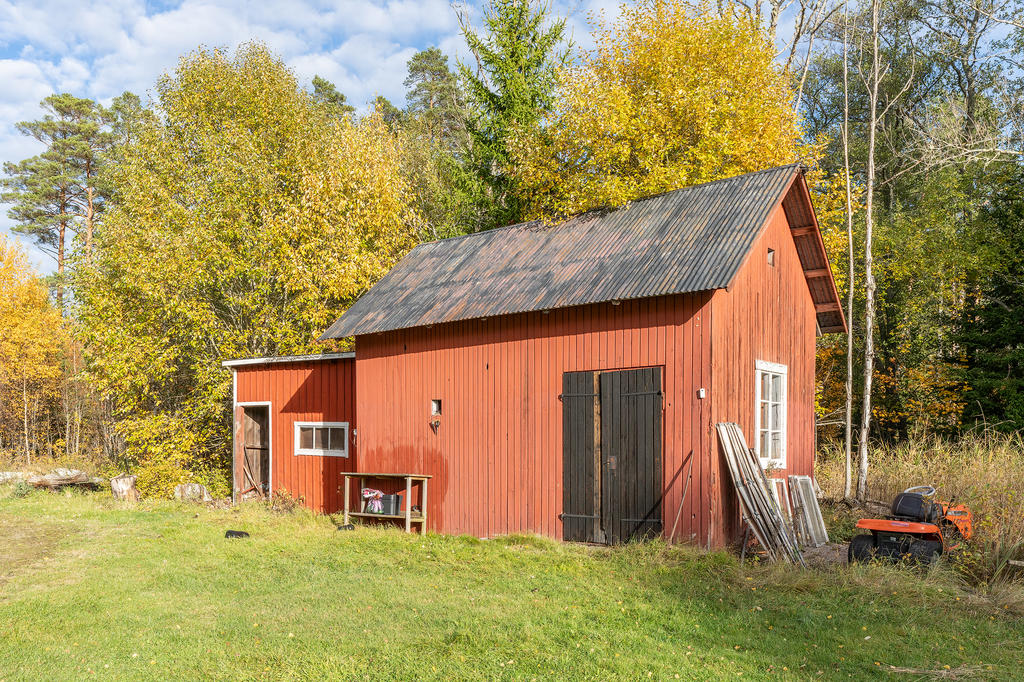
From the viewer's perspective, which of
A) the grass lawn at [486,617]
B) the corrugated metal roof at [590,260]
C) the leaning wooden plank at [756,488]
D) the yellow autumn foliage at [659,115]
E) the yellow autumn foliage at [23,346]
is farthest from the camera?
the yellow autumn foliage at [23,346]

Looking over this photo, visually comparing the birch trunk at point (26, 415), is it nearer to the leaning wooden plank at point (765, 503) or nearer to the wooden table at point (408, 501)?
the wooden table at point (408, 501)

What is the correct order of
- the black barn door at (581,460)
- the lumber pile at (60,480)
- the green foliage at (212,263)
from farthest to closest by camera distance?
the lumber pile at (60,480) → the green foliage at (212,263) → the black barn door at (581,460)

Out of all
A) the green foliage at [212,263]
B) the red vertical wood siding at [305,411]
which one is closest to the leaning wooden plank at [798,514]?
the red vertical wood siding at [305,411]

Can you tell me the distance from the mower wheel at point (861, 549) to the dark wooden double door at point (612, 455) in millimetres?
2210

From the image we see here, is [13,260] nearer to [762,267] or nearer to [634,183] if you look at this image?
[634,183]

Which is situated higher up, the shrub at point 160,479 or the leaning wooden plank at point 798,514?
the leaning wooden plank at point 798,514

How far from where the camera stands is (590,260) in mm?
11273

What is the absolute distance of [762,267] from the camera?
11133 mm

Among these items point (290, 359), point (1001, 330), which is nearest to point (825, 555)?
point (290, 359)

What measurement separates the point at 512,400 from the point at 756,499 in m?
3.76

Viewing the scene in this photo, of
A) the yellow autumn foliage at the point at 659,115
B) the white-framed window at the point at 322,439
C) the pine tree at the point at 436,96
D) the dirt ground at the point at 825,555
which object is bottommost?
the dirt ground at the point at 825,555

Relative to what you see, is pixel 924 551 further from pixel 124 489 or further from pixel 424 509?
pixel 124 489

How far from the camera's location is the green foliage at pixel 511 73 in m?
22.0

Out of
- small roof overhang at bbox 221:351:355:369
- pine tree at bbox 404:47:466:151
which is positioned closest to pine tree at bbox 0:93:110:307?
pine tree at bbox 404:47:466:151
